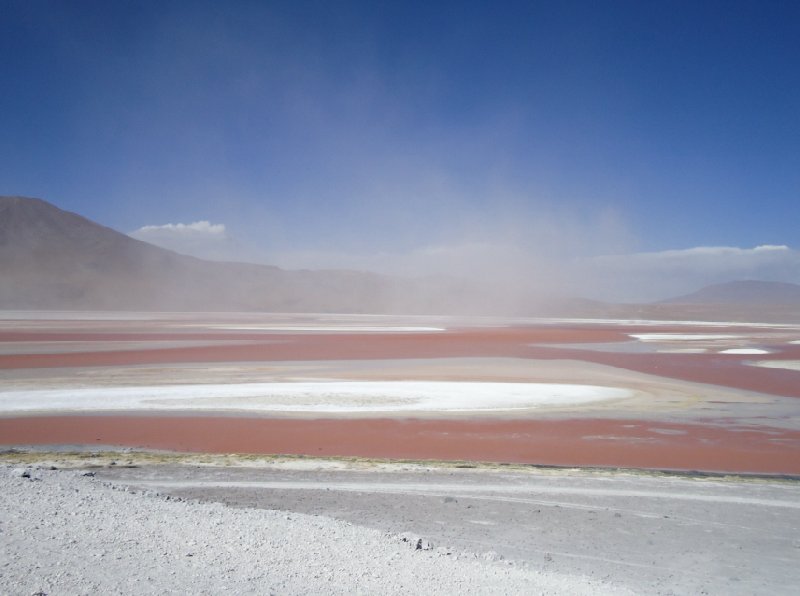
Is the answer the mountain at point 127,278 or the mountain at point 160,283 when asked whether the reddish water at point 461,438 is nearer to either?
the mountain at point 160,283

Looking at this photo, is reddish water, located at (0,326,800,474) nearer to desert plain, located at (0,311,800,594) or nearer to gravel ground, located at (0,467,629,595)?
desert plain, located at (0,311,800,594)

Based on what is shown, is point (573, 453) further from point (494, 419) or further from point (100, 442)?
point (100, 442)

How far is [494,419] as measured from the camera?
50.3 ft

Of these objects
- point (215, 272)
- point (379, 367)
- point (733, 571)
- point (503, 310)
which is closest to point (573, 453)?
point (733, 571)

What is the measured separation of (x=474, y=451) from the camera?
1217cm

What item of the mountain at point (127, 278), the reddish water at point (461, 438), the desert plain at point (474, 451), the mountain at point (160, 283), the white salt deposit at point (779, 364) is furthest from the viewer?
the mountain at point (160, 283)

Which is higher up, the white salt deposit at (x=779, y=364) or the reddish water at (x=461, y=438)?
the reddish water at (x=461, y=438)

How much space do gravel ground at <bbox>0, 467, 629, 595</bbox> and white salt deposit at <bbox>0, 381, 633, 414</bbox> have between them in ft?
30.9

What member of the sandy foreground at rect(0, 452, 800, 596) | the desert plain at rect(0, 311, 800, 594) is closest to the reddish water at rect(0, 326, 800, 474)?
the desert plain at rect(0, 311, 800, 594)

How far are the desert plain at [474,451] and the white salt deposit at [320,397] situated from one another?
4.1 inches

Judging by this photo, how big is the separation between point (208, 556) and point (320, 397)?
40.9ft

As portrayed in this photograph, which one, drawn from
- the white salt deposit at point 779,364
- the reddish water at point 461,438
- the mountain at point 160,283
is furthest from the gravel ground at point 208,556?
the mountain at point 160,283

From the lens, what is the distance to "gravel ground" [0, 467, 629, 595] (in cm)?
480

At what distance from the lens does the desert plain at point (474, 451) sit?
6.91 m
